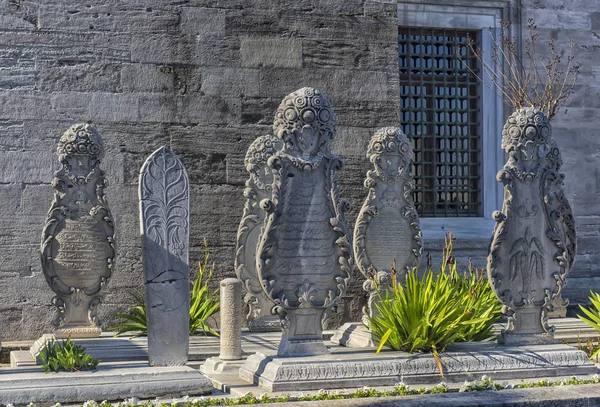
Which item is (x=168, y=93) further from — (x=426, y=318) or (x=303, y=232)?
(x=426, y=318)

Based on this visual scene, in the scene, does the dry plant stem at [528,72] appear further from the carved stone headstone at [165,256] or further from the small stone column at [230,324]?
the carved stone headstone at [165,256]

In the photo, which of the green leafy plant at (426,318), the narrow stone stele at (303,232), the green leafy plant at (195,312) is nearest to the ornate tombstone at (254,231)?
the green leafy plant at (195,312)

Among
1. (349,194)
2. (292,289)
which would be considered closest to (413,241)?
(349,194)

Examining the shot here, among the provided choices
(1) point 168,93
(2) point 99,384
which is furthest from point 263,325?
(2) point 99,384

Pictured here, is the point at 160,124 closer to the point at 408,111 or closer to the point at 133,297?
the point at 133,297

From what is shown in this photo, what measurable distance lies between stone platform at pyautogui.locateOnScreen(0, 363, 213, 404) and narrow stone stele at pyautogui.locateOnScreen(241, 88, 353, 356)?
0.92 meters

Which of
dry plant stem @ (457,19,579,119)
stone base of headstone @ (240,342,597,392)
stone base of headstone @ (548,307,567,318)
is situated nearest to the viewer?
stone base of headstone @ (240,342,597,392)

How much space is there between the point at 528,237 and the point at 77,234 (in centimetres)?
407

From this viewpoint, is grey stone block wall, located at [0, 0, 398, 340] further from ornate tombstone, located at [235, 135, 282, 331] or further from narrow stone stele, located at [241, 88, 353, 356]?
narrow stone stele, located at [241, 88, 353, 356]

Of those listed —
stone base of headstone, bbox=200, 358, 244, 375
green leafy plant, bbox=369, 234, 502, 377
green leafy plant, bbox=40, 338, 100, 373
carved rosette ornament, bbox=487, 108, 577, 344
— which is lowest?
stone base of headstone, bbox=200, 358, 244, 375

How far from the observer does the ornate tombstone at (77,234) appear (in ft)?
30.9

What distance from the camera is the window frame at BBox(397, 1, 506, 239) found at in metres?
13.4

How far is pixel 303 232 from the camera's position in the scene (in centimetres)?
798

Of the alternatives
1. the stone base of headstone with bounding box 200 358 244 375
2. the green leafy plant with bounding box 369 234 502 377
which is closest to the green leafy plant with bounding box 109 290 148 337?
the stone base of headstone with bounding box 200 358 244 375
